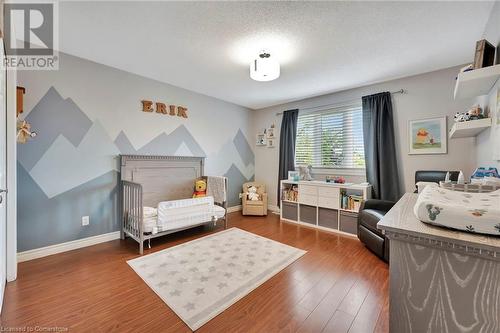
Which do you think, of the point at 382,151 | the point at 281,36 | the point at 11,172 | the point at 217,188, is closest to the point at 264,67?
the point at 281,36

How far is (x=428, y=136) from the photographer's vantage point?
289 centimetres

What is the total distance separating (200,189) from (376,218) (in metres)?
2.60

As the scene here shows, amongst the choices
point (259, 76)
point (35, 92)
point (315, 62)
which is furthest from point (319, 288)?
point (35, 92)

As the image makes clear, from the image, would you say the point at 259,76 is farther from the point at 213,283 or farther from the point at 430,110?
the point at 430,110

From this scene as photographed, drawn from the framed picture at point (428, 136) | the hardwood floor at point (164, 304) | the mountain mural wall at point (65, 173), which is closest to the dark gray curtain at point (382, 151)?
the framed picture at point (428, 136)

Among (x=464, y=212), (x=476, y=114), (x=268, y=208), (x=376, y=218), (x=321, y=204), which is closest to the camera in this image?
(x=464, y=212)

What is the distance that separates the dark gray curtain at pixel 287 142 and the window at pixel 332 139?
12 cm

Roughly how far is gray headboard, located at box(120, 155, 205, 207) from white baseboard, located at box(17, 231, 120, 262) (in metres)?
0.61

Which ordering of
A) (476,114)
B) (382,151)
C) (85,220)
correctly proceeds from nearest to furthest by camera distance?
(476,114)
(85,220)
(382,151)

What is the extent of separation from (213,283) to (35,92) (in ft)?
9.10

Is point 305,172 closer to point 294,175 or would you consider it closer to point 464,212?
point 294,175

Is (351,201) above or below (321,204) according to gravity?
above

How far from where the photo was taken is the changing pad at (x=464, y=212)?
0.67 m

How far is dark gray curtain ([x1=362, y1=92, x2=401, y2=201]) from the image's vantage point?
3105mm
